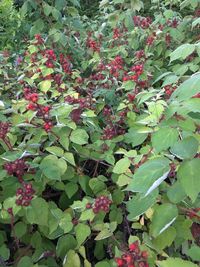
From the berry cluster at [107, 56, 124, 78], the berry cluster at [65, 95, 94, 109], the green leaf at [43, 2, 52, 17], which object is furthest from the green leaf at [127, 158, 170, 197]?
the green leaf at [43, 2, 52, 17]

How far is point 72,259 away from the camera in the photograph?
1.28 metres

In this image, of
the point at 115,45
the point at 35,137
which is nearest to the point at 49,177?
the point at 35,137

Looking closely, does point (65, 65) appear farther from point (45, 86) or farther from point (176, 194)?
point (176, 194)

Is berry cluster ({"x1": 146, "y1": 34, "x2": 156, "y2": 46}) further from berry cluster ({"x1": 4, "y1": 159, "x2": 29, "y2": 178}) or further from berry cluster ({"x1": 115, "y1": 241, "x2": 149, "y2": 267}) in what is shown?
berry cluster ({"x1": 115, "y1": 241, "x2": 149, "y2": 267})

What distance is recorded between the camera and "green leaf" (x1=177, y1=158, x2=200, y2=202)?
3.15 feet

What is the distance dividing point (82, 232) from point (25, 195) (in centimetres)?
21

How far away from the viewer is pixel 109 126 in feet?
5.66

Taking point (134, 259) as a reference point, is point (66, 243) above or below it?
below

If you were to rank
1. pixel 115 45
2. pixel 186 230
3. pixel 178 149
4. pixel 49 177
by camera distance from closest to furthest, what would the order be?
pixel 178 149, pixel 186 230, pixel 49 177, pixel 115 45

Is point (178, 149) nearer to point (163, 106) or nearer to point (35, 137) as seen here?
point (163, 106)

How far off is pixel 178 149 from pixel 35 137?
0.65 meters

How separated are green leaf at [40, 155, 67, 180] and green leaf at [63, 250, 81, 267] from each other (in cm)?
24

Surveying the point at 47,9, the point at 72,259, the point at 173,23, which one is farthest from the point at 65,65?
the point at 72,259

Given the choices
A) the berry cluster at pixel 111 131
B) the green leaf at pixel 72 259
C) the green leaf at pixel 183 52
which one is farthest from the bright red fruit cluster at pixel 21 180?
the green leaf at pixel 183 52
